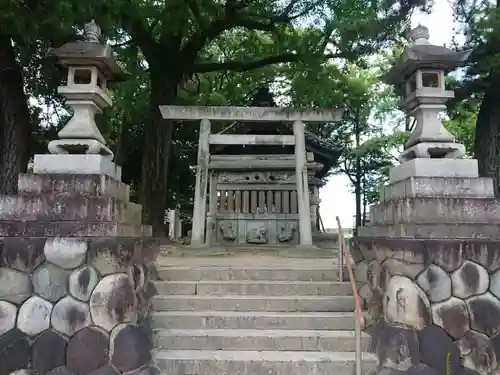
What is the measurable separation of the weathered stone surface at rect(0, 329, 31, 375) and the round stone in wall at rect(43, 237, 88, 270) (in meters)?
0.73

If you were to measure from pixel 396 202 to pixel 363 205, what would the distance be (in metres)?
18.2

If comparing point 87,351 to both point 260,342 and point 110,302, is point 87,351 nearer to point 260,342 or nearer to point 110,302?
point 110,302

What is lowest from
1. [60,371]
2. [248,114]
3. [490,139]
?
[60,371]

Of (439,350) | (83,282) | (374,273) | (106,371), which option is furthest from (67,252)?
(439,350)

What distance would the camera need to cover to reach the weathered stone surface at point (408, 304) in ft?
13.0

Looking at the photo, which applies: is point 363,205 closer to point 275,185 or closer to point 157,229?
point 275,185

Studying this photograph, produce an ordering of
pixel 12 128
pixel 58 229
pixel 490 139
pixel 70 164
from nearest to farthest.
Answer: pixel 58 229, pixel 70 164, pixel 12 128, pixel 490 139

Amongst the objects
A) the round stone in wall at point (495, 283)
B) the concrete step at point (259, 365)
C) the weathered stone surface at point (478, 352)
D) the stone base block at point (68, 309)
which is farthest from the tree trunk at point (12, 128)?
the round stone in wall at point (495, 283)

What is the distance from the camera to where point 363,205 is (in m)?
22.3

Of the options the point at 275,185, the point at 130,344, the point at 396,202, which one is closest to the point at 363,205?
the point at 275,185

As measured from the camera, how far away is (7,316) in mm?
4016

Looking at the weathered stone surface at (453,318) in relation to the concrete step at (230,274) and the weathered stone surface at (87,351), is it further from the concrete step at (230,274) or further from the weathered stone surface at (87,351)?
the weathered stone surface at (87,351)

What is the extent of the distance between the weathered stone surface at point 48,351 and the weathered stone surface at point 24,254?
63 centimetres

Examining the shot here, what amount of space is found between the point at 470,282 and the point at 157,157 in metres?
8.27
